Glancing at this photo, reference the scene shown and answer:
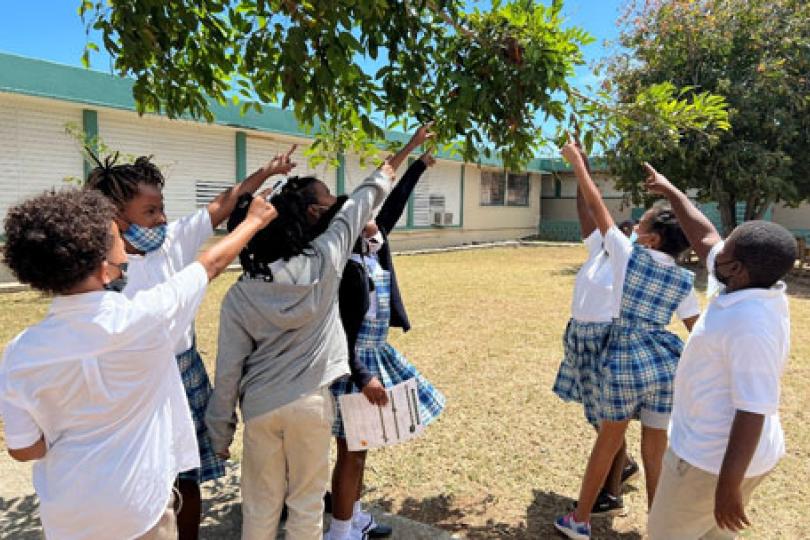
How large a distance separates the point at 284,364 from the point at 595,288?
161cm

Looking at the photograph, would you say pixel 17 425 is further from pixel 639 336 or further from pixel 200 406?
pixel 639 336

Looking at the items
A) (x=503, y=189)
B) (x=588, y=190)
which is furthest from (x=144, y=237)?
(x=503, y=189)

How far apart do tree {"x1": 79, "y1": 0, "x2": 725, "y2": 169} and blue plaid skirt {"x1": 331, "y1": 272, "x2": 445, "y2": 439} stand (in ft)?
2.61

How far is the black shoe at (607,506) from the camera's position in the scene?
3.04 m

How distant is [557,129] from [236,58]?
168 centimetres

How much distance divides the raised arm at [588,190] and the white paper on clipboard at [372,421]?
1159 millimetres

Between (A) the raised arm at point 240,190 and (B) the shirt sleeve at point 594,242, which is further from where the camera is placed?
(B) the shirt sleeve at point 594,242

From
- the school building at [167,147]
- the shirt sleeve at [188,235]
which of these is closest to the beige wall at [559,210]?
the school building at [167,147]

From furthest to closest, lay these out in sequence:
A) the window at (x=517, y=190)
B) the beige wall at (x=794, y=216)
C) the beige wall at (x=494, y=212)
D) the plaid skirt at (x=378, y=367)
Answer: the window at (x=517, y=190)
the beige wall at (x=494, y=212)
the beige wall at (x=794, y=216)
the plaid skirt at (x=378, y=367)

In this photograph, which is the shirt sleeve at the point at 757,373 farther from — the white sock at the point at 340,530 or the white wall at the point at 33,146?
the white wall at the point at 33,146

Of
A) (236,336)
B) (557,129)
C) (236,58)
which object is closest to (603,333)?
(557,129)

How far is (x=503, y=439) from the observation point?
13.5ft


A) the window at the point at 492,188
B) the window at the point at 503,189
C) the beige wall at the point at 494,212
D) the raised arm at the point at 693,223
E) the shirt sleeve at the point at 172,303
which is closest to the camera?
the shirt sleeve at the point at 172,303

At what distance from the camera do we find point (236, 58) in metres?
3.01
